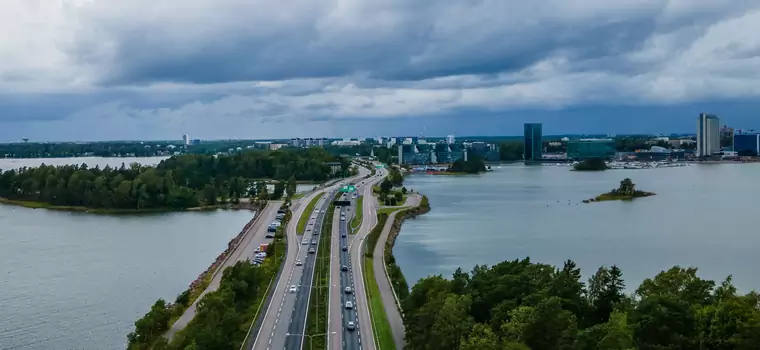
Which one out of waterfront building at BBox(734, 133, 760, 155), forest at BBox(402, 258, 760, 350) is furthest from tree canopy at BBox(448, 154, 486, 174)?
forest at BBox(402, 258, 760, 350)

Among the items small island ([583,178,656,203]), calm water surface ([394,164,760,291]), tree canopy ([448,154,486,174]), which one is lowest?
calm water surface ([394,164,760,291])

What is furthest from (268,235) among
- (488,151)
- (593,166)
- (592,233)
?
(488,151)

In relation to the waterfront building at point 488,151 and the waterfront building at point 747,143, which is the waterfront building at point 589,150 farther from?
the waterfront building at point 747,143

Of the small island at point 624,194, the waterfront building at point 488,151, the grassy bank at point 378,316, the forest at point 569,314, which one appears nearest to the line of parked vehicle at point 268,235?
the grassy bank at point 378,316

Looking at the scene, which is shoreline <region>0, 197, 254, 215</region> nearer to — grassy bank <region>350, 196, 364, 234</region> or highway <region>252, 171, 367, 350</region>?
grassy bank <region>350, 196, 364, 234</region>

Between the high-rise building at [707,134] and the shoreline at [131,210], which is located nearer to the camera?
the shoreline at [131,210]
